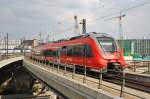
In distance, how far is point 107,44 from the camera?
2509 centimetres

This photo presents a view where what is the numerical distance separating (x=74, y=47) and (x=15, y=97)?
1684 inches

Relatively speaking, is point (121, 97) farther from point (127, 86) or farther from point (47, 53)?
point (47, 53)

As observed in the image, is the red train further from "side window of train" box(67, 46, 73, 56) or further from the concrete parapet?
the concrete parapet

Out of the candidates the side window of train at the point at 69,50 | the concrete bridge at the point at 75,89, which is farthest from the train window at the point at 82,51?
the concrete bridge at the point at 75,89

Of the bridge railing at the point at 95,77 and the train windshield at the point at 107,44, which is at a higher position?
the train windshield at the point at 107,44

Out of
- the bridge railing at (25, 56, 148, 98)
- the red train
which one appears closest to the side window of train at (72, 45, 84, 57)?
the red train

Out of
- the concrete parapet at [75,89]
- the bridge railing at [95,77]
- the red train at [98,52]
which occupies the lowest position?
the concrete parapet at [75,89]

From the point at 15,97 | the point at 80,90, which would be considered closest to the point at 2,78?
the point at 15,97

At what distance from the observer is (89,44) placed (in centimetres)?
2567

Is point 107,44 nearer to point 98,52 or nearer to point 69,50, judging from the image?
point 98,52

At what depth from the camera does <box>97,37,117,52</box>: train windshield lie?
24641 millimetres

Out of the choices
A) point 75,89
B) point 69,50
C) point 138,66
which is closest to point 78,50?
point 69,50

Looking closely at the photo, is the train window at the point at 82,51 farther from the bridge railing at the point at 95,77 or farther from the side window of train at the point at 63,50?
the side window of train at the point at 63,50

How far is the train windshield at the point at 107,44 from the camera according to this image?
24641 mm
